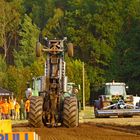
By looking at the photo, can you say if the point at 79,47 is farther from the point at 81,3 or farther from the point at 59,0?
the point at 59,0

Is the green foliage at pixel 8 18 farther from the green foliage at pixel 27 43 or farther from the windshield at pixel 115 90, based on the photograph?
the windshield at pixel 115 90

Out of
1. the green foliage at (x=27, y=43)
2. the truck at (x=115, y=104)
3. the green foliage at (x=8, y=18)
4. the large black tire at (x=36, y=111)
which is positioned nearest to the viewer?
the large black tire at (x=36, y=111)

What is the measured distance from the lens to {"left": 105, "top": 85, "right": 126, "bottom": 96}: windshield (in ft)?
146

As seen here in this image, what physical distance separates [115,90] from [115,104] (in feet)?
11.4

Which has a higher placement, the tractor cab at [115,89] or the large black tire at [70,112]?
the tractor cab at [115,89]

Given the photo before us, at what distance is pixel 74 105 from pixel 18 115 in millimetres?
21737

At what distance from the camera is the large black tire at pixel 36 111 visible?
25562 mm

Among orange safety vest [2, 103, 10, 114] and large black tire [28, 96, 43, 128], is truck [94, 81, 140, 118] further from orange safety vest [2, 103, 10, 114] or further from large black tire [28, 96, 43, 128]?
large black tire [28, 96, 43, 128]

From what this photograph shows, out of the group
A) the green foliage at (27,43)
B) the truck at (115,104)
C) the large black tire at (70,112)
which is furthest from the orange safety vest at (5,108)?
the green foliage at (27,43)

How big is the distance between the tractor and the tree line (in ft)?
151

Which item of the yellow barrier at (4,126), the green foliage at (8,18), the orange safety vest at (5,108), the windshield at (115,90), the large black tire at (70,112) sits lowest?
the yellow barrier at (4,126)

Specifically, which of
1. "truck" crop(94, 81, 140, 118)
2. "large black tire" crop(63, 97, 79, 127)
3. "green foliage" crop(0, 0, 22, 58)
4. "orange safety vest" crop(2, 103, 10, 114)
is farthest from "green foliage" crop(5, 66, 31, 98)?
"large black tire" crop(63, 97, 79, 127)

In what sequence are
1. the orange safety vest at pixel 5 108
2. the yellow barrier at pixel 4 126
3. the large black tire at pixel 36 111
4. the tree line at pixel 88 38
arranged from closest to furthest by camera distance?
the yellow barrier at pixel 4 126
the large black tire at pixel 36 111
the orange safety vest at pixel 5 108
the tree line at pixel 88 38

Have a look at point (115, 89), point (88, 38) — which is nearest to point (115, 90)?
point (115, 89)
